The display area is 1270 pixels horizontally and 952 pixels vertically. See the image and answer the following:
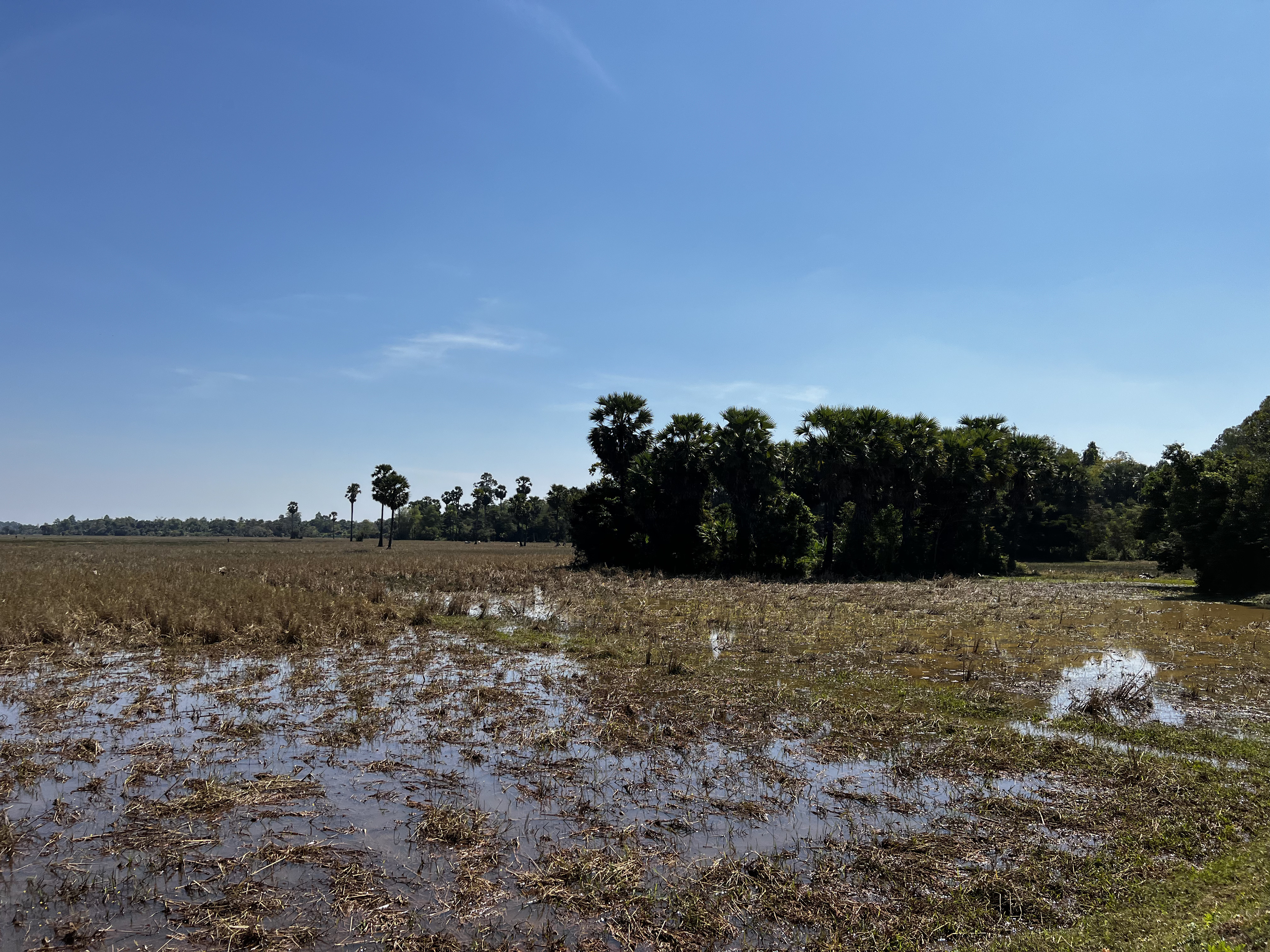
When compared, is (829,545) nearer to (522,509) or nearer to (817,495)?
(817,495)

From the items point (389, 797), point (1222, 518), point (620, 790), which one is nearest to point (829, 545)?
point (1222, 518)

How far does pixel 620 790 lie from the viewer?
Result: 7.87 m

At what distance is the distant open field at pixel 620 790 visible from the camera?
5.26 meters

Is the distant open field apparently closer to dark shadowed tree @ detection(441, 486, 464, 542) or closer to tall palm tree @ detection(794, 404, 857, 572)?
tall palm tree @ detection(794, 404, 857, 572)

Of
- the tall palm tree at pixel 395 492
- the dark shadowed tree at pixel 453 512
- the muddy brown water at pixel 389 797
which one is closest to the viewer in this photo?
the muddy brown water at pixel 389 797

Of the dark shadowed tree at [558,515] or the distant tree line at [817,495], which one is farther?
the dark shadowed tree at [558,515]

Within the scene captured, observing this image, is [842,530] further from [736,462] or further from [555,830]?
[555,830]

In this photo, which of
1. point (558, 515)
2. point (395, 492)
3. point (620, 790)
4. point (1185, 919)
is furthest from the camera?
point (558, 515)

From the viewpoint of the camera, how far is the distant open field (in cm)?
526

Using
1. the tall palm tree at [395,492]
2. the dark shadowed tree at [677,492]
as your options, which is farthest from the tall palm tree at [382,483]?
the dark shadowed tree at [677,492]

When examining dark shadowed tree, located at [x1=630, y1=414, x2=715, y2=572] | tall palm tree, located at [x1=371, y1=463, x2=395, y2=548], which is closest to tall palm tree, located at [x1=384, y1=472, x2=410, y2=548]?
tall palm tree, located at [x1=371, y1=463, x2=395, y2=548]

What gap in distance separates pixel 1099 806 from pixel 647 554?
3762 centimetres

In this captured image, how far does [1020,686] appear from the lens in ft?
43.4

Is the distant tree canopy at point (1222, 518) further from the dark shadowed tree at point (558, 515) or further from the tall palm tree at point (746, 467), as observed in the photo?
the dark shadowed tree at point (558, 515)
